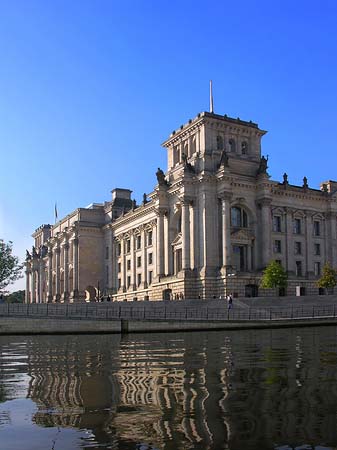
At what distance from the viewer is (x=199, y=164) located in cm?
7869

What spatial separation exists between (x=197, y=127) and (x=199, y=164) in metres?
5.95

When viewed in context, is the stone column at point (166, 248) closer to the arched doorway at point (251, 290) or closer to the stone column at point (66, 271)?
the arched doorway at point (251, 290)

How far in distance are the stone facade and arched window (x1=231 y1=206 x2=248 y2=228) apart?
145 millimetres

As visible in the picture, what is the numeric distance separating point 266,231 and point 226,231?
23.4 ft

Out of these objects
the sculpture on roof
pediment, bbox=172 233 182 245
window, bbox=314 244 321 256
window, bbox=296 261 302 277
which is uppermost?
the sculpture on roof

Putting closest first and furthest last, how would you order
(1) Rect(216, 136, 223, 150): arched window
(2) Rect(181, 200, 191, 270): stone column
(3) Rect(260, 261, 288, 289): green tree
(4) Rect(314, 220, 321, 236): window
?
(3) Rect(260, 261, 288, 289): green tree, (2) Rect(181, 200, 191, 270): stone column, (1) Rect(216, 136, 223, 150): arched window, (4) Rect(314, 220, 321, 236): window

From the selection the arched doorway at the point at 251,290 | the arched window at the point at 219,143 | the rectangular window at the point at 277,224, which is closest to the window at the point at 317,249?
the rectangular window at the point at 277,224

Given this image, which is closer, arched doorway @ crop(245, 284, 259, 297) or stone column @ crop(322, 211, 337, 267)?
arched doorway @ crop(245, 284, 259, 297)

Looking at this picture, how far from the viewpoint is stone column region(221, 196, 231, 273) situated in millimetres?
74000

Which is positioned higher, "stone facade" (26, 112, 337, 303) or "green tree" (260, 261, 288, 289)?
"stone facade" (26, 112, 337, 303)

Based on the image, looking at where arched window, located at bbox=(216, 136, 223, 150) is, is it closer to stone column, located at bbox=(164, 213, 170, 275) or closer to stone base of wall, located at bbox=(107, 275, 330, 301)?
Result: stone column, located at bbox=(164, 213, 170, 275)

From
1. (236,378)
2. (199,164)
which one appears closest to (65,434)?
(236,378)

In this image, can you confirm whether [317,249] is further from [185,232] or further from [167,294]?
[167,294]

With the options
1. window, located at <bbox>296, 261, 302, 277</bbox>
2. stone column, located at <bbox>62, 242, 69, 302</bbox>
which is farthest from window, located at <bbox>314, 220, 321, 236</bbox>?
stone column, located at <bbox>62, 242, 69, 302</bbox>
